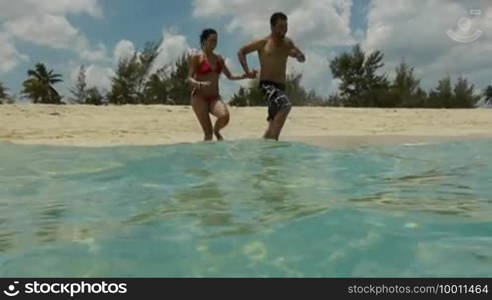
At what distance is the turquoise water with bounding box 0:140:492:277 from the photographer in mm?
3121

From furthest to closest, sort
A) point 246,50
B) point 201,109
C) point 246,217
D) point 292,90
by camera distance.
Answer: point 292,90 → point 201,109 → point 246,50 → point 246,217

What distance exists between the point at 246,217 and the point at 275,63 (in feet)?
16.2

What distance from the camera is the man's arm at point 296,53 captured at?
8.58 metres

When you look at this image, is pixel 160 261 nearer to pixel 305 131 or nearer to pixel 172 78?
pixel 305 131

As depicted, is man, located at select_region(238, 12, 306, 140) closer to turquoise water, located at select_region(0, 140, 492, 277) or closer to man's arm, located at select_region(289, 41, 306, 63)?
Answer: man's arm, located at select_region(289, 41, 306, 63)

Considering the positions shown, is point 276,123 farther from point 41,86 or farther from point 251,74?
point 41,86

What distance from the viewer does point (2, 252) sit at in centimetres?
342

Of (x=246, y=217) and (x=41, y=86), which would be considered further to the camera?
(x=41, y=86)

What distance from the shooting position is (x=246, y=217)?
4.02 meters

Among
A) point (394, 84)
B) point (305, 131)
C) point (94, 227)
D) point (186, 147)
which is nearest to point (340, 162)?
point (186, 147)

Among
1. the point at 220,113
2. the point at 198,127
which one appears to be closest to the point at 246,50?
the point at 220,113

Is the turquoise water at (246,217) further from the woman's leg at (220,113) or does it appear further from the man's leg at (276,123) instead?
the woman's leg at (220,113)

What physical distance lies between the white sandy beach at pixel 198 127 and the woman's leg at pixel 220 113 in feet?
3.75

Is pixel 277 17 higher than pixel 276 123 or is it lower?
higher
